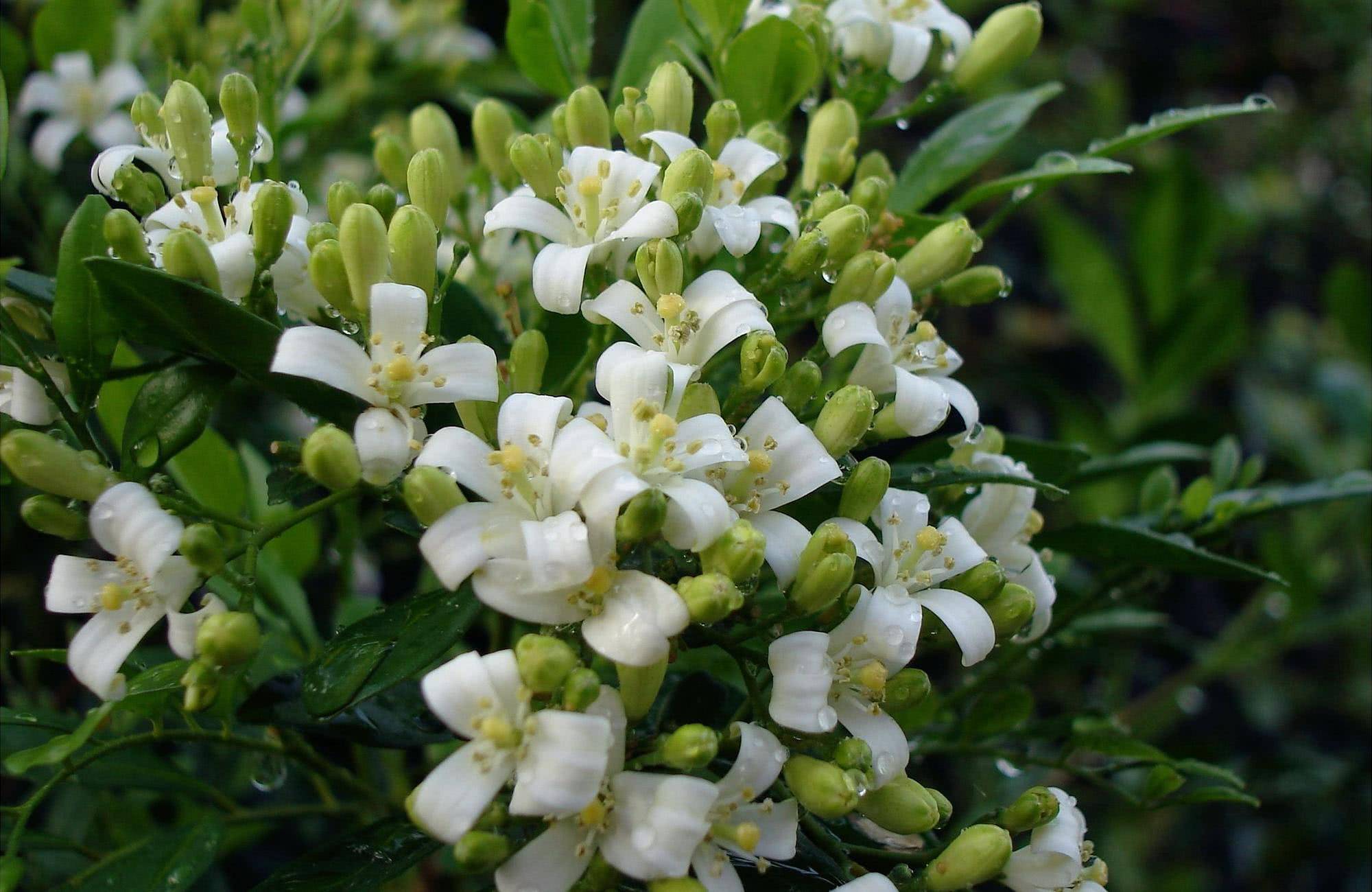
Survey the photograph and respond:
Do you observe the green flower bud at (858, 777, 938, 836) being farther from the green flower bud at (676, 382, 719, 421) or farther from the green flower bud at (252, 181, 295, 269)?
the green flower bud at (252, 181, 295, 269)

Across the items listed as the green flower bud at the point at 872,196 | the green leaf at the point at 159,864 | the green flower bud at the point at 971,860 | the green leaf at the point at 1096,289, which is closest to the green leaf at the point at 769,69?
the green flower bud at the point at 872,196

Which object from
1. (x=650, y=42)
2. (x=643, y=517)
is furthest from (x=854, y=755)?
(x=650, y=42)

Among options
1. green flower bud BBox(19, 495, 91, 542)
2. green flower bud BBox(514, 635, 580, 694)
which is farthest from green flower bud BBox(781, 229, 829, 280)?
green flower bud BBox(19, 495, 91, 542)

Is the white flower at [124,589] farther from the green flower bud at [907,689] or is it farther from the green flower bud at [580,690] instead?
the green flower bud at [907,689]

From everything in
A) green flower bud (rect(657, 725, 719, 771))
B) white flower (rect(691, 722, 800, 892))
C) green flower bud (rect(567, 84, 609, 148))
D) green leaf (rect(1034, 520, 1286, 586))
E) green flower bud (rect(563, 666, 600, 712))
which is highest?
green flower bud (rect(567, 84, 609, 148))

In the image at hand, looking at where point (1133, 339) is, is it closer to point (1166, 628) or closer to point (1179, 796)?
point (1166, 628)

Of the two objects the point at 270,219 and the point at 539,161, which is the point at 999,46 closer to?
the point at 539,161
